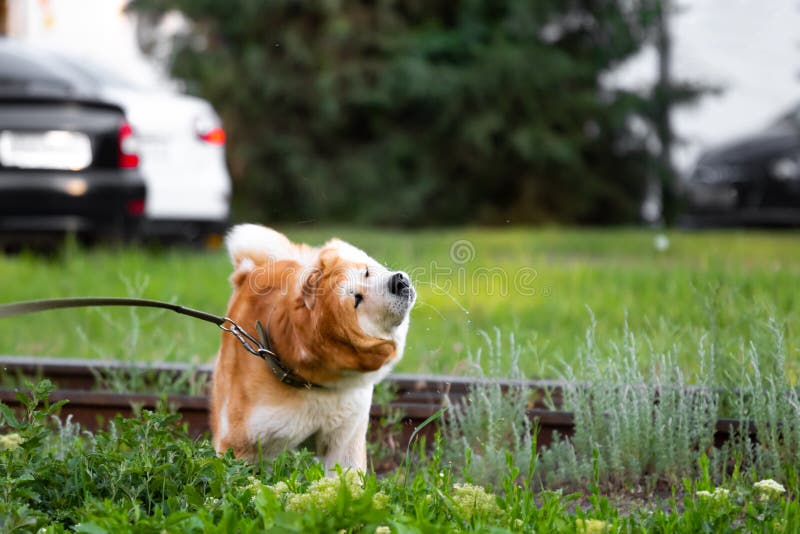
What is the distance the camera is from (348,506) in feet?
7.36

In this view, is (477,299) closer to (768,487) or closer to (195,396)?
(195,396)

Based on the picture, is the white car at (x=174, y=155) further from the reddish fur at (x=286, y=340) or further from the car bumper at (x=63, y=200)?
the reddish fur at (x=286, y=340)

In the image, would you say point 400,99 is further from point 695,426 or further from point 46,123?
point 695,426

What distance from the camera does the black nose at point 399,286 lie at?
2531 mm

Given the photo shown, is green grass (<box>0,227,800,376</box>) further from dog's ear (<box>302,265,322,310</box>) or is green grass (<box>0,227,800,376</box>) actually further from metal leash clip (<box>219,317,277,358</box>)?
metal leash clip (<box>219,317,277,358</box>)

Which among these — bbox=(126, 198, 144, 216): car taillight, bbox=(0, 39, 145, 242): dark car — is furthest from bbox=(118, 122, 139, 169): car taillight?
bbox=(126, 198, 144, 216): car taillight

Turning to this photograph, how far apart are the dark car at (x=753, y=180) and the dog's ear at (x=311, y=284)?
10.3 metres

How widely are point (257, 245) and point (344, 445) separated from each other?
2.15ft

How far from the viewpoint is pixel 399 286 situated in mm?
2533

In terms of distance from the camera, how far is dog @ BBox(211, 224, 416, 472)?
257 centimetres

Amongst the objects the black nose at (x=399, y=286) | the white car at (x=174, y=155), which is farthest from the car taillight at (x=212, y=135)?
the black nose at (x=399, y=286)

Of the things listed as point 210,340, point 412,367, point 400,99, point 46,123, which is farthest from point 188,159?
point 400,99

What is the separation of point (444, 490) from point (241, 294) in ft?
2.94

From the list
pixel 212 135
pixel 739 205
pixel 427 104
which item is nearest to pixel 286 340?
pixel 212 135
